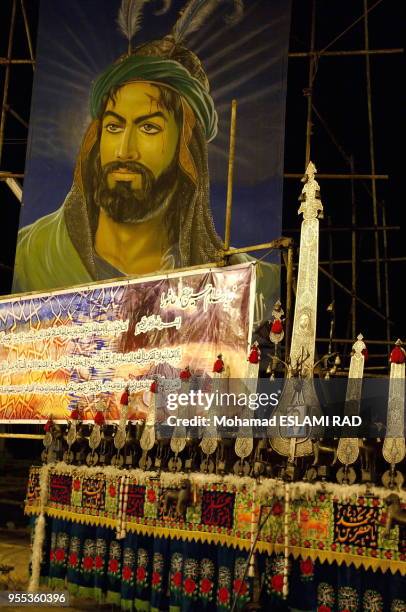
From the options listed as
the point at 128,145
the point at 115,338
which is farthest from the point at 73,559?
the point at 128,145

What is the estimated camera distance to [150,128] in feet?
31.1

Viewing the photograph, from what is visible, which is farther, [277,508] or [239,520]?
[239,520]

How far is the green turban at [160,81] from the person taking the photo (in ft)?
30.2

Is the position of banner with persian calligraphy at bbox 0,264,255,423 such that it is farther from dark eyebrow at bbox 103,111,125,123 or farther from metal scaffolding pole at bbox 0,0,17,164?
metal scaffolding pole at bbox 0,0,17,164

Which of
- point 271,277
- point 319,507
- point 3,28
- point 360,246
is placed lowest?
point 319,507

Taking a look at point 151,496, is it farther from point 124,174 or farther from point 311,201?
point 124,174

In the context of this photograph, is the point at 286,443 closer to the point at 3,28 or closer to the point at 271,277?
the point at 271,277

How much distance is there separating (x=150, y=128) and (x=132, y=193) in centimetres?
87

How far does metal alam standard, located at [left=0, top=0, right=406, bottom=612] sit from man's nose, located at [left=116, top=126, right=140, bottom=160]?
3327mm

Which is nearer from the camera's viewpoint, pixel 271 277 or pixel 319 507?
pixel 319 507

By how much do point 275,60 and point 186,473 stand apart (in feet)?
17.5

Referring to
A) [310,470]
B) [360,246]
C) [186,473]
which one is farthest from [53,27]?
[310,470]

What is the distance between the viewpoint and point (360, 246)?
37.1ft

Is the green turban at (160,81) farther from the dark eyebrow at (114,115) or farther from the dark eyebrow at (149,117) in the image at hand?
the dark eyebrow at (149,117)
